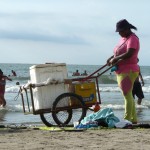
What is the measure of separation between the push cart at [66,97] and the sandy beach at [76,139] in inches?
28.6

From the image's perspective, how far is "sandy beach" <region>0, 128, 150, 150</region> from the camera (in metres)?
5.61

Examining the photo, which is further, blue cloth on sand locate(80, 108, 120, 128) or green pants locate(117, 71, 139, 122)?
green pants locate(117, 71, 139, 122)

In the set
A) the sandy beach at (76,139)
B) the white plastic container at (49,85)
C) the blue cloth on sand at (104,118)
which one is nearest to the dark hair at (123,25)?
the white plastic container at (49,85)

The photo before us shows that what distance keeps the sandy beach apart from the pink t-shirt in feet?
3.63

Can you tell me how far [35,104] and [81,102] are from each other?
818 mm

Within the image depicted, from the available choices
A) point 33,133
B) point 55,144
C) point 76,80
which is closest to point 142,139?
point 55,144

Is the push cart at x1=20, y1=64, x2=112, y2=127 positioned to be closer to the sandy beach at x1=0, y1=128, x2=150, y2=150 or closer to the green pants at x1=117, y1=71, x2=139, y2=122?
the green pants at x1=117, y1=71, x2=139, y2=122


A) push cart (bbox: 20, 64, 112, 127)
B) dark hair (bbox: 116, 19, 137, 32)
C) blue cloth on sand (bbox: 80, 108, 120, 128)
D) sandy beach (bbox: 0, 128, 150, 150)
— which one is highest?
dark hair (bbox: 116, 19, 137, 32)

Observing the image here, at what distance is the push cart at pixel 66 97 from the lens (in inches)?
315

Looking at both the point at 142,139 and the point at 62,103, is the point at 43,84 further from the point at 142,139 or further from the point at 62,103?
the point at 142,139

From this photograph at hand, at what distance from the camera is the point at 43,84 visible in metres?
7.96

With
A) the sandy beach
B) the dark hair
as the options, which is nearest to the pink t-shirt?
the dark hair

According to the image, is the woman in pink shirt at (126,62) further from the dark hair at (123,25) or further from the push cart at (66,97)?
the push cart at (66,97)

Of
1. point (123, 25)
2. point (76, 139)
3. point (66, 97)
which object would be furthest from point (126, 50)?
point (76, 139)
